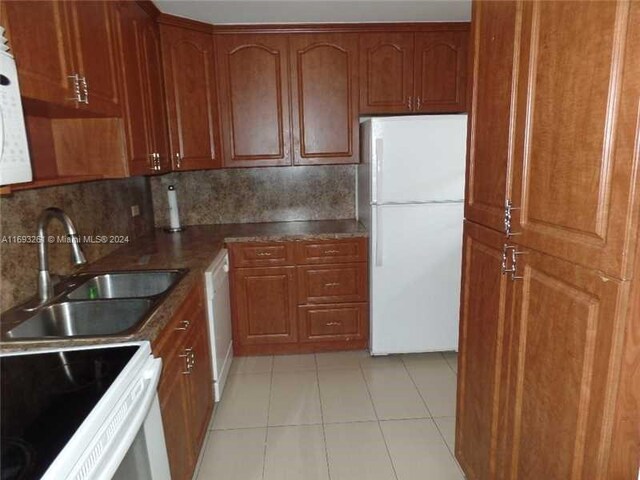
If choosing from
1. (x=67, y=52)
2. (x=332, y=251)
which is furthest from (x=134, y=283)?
(x=332, y=251)

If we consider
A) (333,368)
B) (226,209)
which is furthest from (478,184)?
(226,209)

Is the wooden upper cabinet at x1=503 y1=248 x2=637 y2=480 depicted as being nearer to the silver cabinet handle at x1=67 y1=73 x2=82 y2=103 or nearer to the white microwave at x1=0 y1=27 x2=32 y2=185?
the white microwave at x1=0 y1=27 x2=32 y2=185

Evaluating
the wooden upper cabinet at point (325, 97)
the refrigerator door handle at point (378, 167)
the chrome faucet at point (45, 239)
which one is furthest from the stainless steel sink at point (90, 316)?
the wooden upper cabinet at point (325, 97)

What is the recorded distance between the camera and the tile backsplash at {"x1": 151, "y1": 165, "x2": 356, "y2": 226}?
329 centimetres

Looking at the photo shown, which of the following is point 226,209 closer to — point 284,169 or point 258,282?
point 284,169

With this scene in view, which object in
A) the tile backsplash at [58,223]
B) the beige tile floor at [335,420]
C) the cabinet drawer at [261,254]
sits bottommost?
the beige tile floor at [335,420]

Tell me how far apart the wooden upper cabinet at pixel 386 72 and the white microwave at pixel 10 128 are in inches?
87.4

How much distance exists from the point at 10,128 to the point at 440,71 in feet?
8.62

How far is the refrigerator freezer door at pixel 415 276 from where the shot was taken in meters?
2.69

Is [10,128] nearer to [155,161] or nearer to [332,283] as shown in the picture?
[155,161]

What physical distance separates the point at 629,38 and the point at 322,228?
2322mm

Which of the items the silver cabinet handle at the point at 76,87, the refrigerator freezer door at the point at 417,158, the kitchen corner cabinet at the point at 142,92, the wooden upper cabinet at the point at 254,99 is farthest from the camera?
the wooden upper cabinet at the point at 254,99

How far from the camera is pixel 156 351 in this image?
1.34 m

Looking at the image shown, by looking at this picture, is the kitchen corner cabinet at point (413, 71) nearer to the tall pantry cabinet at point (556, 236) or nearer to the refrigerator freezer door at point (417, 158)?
the refrigerator freezer door at point (417, 158)
